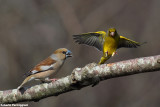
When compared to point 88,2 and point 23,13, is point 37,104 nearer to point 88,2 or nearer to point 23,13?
point 23,13

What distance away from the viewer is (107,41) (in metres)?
5.98

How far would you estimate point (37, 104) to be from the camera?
1077 centimetres

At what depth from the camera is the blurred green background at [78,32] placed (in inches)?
429

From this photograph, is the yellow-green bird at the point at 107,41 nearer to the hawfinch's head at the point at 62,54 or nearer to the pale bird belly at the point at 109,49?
the pale bird belly at the point at 109,49

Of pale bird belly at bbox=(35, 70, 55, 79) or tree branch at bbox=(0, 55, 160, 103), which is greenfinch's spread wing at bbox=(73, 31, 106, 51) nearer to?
pale bird belly at bbox=(35, 70, 55, 79)

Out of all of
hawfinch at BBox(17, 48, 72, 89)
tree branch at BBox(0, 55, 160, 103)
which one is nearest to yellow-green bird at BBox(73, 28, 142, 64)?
hawfinch at BBox(17, 48, 72, 89)

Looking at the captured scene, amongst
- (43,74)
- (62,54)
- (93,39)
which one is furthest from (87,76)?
(93,39)

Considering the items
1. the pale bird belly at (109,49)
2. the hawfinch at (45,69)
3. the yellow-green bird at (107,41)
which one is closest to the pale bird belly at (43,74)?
the hawfinch at (45,69)

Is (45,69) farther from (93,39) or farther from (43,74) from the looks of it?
(93,39)

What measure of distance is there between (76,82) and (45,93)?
22.1 inches

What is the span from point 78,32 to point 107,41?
5.70 meters

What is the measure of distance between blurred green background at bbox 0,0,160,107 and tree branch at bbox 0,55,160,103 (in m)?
5.67

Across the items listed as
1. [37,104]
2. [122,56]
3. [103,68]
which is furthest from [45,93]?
[122,56]

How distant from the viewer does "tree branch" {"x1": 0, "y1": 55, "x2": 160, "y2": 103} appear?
3.72 metres
